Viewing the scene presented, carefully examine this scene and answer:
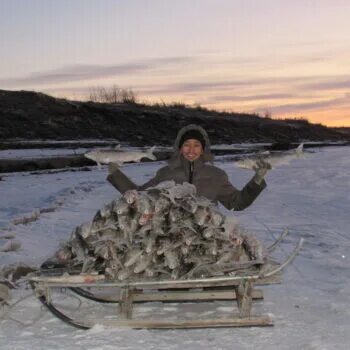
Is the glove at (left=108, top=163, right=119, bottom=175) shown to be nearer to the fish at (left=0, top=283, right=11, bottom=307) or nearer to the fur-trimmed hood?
the fur-trimmed hood

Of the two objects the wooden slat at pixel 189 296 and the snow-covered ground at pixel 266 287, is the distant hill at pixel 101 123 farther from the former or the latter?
the wooden slat at pixel 189 296

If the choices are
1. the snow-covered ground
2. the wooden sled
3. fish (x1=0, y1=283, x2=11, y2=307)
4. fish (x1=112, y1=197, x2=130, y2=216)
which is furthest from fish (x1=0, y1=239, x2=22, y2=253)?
fish (x1=112, y1=197, x2=130, y2=216)

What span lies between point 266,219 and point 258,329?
7.03 m

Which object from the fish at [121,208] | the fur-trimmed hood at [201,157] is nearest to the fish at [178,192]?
the fish at [121,208]

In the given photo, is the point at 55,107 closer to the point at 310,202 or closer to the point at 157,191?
the point at 310,202

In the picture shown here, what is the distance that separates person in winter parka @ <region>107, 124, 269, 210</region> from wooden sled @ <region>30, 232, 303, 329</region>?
938mm

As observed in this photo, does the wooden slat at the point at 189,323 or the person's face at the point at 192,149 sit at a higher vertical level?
the person's face at the point at 192,149

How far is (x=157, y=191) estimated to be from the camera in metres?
5.22

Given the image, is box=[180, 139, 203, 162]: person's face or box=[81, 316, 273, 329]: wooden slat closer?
Answer: box=[81, 316, 273, 329]: wooden slat

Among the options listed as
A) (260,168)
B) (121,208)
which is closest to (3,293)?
(121,208)

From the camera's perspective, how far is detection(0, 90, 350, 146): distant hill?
40.7 metres

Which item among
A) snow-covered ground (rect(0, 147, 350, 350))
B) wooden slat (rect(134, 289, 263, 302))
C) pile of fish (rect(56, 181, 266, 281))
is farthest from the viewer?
wooden slat (rect(134, 289, 263, 302))

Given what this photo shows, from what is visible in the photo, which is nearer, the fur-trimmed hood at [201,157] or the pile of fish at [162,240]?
the pile of fish at [162,240]

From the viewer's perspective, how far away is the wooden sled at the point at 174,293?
15.8 feet
